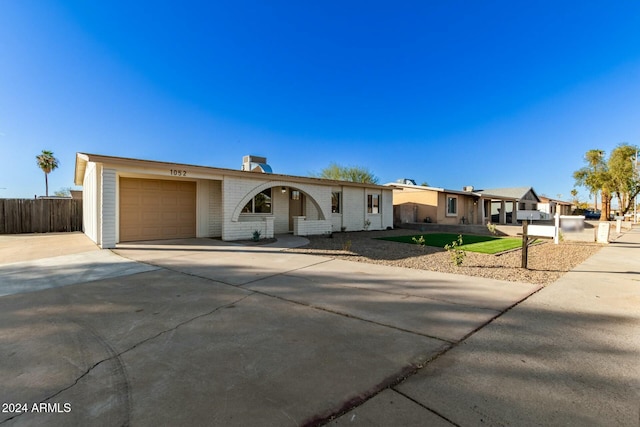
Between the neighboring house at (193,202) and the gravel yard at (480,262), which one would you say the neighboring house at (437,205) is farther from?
the gravel yard at (480,262)

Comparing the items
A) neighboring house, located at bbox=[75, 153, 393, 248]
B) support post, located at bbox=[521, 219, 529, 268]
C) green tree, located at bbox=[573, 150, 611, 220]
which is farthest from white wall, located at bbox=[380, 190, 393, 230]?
green tree, located at bbox=[573, 150, 611, 220]

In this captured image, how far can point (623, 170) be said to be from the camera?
3231 centimetres

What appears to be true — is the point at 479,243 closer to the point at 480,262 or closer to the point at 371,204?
the point at 480,262

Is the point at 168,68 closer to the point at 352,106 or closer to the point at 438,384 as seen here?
the point at 352,106

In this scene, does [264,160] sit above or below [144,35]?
below

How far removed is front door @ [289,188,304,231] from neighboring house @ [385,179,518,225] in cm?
677

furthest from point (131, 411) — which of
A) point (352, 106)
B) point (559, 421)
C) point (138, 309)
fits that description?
point (352, 106)

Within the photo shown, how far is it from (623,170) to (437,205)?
2842cm

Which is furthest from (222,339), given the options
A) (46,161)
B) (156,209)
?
(46,161)

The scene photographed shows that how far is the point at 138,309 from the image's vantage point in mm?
3936

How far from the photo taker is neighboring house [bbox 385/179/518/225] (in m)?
21.3

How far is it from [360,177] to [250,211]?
79.9 ft

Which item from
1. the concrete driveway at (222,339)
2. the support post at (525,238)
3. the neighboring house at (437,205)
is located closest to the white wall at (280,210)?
the neighboring house at (437,205)

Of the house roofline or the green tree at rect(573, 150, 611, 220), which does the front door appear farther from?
the green tree at rect(573, 150, 611, 220)
